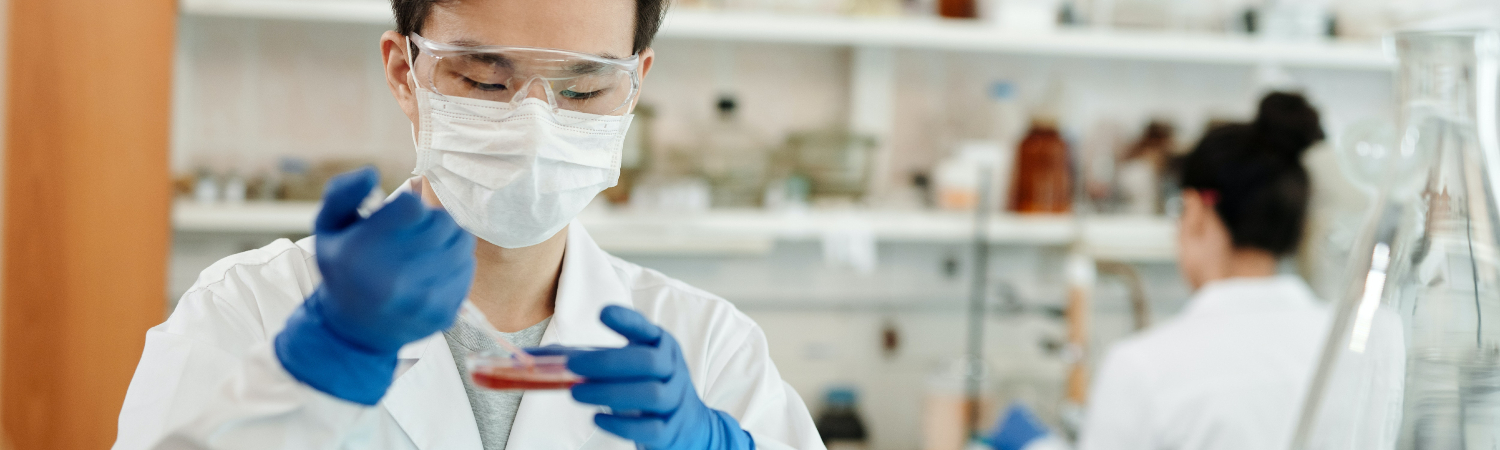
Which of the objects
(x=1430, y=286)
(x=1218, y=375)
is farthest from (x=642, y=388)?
(x=1218, y=375)

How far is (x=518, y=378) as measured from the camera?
49 cm

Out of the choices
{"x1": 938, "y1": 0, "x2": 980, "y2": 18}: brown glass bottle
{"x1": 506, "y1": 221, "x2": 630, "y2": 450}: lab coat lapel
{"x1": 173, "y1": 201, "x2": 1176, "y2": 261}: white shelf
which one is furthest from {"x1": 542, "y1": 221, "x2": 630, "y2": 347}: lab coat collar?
{"x1": 938, "y1": 0, "x2": 980, "y2": 18}: brown glass bottle

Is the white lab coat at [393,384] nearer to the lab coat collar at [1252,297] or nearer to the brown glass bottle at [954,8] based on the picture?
the lab coat collar at [1252,297]

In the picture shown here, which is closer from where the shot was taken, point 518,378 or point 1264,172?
point 518,378

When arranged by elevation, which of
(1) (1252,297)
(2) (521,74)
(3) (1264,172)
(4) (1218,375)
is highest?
(2) (521,74)

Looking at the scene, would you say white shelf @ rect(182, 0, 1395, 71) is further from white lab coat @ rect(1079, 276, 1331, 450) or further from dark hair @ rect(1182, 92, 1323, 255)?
white lab coat @ rect(1079, 276, 1331, 450)

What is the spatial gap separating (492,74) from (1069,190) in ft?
6.15

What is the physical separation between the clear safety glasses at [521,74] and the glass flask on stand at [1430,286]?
1.54ft

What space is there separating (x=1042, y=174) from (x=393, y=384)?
1818 millimetres

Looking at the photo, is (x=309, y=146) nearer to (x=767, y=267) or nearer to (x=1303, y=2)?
(x=767, y=267)

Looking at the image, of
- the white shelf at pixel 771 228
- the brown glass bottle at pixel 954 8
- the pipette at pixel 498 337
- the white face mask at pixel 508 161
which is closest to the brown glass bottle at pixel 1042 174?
the white shelf at pixel 771 228

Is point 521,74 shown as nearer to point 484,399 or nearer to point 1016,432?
point 484,399

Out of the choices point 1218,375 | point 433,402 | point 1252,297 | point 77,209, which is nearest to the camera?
point 77,209

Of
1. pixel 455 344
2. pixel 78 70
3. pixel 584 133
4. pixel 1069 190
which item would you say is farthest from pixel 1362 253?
pixel 1069 190
